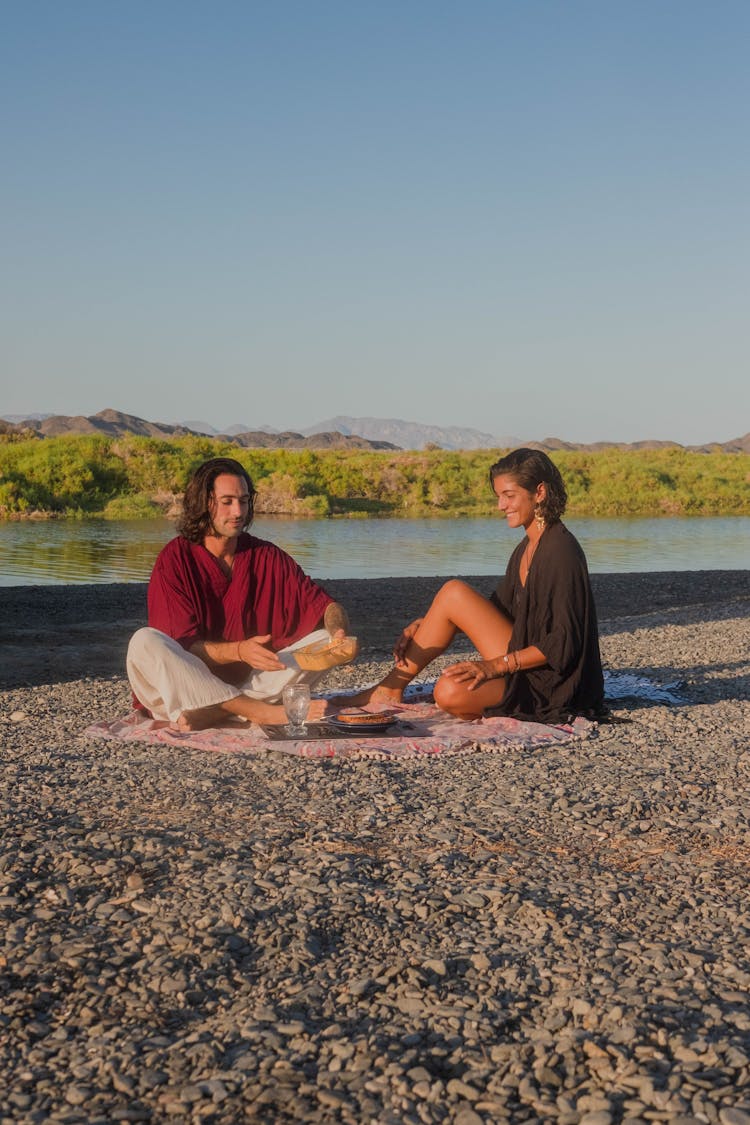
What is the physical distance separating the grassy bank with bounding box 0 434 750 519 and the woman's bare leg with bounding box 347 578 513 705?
24622 millimetres

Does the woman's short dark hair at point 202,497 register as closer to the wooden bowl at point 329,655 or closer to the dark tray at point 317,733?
the wooden bowl at point 329,655

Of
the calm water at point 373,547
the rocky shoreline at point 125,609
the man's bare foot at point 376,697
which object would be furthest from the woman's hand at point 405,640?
the calm water at point 373,547

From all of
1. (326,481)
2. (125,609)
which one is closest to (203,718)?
(125,609)

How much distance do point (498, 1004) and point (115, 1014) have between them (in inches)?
30.7

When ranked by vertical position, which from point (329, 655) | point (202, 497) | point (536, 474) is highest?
point (536, 474)

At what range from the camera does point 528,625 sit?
4891mm

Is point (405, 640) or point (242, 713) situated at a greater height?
point (405, 640)

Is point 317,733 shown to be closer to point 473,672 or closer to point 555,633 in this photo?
point 473,672

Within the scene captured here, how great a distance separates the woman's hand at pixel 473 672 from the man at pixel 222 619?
48 cm

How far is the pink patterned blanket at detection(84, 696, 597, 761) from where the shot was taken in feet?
14.8

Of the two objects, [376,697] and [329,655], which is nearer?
[329,655]

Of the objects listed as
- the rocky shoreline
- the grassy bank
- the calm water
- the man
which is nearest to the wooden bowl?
the man

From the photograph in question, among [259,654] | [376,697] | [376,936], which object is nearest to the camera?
[376,936]

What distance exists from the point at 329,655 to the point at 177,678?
23.9 inches
